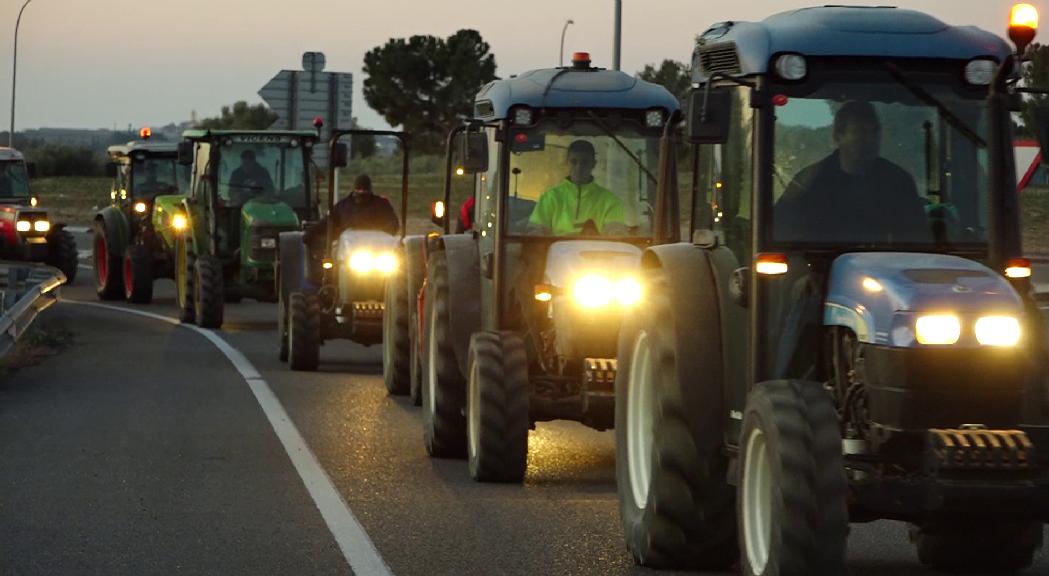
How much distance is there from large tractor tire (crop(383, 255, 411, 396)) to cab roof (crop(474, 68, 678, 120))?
427cm

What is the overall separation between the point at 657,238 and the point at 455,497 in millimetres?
1867

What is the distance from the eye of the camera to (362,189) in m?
21.7

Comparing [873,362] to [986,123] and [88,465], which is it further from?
[88,465]

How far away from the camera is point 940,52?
28.6ft

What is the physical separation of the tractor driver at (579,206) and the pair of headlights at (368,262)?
7.54m

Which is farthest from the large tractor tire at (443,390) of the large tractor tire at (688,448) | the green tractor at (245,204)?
the green tractor at (245,204)

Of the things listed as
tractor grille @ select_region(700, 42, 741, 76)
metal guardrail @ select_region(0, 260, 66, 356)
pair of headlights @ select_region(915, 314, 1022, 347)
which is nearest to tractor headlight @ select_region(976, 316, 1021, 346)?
pair of headlights @ select_region(915, 314, 1022, 347)

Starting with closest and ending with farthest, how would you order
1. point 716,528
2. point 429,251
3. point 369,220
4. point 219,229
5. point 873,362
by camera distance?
point 873,362 → point 716,528 → point 429,251 → point 369,220 → point 219,229

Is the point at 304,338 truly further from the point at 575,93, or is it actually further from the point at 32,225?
the point at 32,225

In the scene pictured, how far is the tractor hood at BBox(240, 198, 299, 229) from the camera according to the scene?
26953mm

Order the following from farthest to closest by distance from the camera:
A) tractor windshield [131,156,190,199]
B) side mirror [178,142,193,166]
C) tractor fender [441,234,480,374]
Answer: tractor windshield [131,156,190,199] → side mirror [178,142,193,166] → tractor fender [441,234,480,374]

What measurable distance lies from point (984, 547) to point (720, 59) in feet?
7.86

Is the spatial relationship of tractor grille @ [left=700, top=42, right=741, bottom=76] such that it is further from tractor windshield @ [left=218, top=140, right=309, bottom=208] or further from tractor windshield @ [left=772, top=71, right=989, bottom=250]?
tractor windshield @ [left=218, top=140, right=309, bottom=208]

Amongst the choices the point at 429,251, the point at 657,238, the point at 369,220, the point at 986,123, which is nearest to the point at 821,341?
the point at 986,123
